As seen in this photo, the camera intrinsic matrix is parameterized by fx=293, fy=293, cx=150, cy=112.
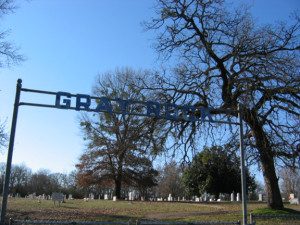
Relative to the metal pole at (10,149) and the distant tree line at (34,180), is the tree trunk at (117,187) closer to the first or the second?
the metal pole at (10,149)

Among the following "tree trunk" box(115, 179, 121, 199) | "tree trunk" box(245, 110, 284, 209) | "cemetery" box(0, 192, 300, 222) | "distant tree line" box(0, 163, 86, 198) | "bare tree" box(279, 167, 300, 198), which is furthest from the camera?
"distant tree line" box(0, 163, 86, 198)

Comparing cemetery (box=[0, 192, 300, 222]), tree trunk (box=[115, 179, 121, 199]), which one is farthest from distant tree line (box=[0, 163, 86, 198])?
cemetery (box=[0, 192, 300, 222])

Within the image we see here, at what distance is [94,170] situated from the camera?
37.7 m

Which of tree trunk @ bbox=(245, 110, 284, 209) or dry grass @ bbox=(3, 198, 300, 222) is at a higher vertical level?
tree trunk @ bbox=(245, 110, 284, 209)

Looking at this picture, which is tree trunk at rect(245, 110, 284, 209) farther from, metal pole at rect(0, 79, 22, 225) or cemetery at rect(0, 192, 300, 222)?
metal pole at rect(0, 79, 22, 225)

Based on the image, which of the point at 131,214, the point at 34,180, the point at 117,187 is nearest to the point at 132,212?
the point at 131,214

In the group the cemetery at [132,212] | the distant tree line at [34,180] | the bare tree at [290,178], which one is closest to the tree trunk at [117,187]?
the cemetery at [132,212]

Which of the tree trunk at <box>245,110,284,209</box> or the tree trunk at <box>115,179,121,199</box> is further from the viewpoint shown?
the tree trunk at <box>115,179,121,199</box>

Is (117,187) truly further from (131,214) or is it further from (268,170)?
(268,170)

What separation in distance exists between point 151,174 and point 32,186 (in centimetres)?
5848

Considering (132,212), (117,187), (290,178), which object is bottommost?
(132,212)

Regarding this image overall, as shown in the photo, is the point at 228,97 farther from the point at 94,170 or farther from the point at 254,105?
the point at 94,170

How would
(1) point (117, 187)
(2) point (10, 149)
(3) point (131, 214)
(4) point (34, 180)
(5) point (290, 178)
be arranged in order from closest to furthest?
(2) point (10, 149) → (3) point (131, 214) → (5) point (290, 178) → (1) point (117, 187) → (4) point (34, 180)

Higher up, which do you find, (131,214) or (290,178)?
(290,178)
